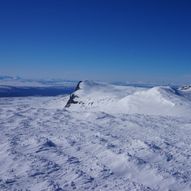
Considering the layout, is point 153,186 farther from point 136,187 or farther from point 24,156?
point 24,156

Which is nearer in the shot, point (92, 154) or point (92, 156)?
point (92, 156)

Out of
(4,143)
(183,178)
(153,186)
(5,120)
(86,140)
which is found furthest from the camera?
(5,120)

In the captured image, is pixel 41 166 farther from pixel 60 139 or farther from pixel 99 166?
pixel 60 139

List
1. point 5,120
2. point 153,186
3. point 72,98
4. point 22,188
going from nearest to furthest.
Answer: point 22,188, point 153,186, point 5,120, point 72,98

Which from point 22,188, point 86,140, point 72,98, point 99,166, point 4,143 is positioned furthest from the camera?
point 72,98

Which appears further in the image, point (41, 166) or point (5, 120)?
point (5, 120)

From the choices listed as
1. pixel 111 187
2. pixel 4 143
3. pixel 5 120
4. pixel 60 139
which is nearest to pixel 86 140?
pixel 60 139

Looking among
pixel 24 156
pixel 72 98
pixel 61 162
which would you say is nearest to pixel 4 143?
pixel 24 156

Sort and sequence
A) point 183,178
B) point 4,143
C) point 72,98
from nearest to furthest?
point 183,178, point 4,143, point 72,98
